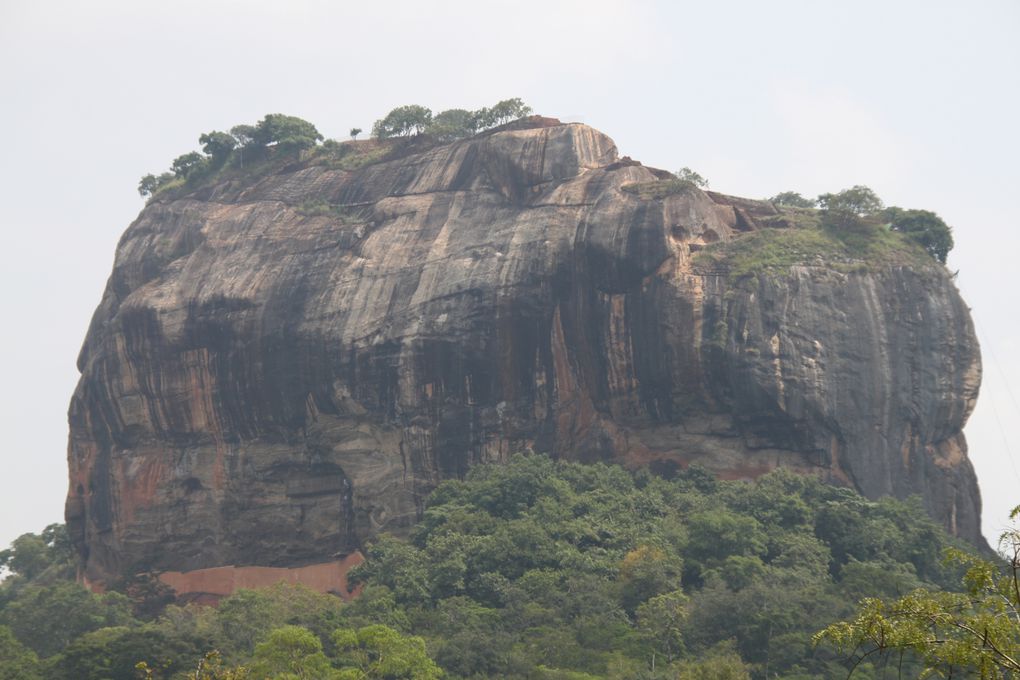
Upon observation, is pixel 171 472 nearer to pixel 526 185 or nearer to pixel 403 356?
pixel 403 356

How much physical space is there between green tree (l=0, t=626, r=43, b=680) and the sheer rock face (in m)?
10.3

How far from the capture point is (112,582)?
4366cm

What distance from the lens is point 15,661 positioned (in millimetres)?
31312

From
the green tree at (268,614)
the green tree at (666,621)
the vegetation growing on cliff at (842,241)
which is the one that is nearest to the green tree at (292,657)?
the green tree at (268,614)

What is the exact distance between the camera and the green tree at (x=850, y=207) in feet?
137

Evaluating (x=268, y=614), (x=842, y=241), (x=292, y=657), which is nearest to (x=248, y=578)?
(x=268, y=614)

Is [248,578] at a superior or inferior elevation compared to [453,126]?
inferior

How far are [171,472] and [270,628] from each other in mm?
13545

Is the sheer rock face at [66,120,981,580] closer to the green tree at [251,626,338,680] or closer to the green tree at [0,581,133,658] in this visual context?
the green tree at [0,581,133,658]

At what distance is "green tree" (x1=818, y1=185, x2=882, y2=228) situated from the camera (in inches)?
1640

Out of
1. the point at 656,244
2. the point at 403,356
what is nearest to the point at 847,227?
the point at 656,244

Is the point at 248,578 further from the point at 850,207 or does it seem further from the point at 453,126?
the point at 850,207

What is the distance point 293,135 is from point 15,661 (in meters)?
22.8

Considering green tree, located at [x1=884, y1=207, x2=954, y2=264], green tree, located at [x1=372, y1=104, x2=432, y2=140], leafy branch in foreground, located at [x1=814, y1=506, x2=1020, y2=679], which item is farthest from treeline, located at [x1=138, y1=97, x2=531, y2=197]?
leafy branch in foreground, located at [x1=814, y1=506, x2=1020, y2=679]
